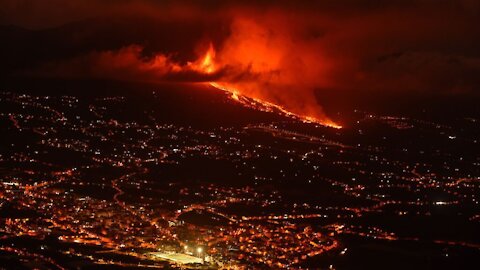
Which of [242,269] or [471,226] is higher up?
[471,226]

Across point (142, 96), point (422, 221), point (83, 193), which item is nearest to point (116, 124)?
point (142, 96)

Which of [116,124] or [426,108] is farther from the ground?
[426,108]

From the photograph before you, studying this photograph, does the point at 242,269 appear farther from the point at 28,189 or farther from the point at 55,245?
the point at 28,189

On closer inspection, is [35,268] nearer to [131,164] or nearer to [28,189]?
[28,189]

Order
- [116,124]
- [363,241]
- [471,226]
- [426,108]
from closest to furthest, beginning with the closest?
[363,241], [471,226], [116,124], [426,108]

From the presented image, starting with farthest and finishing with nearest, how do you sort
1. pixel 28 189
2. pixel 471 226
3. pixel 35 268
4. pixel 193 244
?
1. pixel 471 226
2. pixel 28 189
3. pixel 193 244
4. pixel 35 268

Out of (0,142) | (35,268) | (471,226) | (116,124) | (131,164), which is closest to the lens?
(35,268)

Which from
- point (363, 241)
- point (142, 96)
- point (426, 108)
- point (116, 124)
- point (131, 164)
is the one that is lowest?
point (363, 241)

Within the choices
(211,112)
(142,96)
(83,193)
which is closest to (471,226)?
(83,193)

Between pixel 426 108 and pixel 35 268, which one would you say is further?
pixel 426 108
